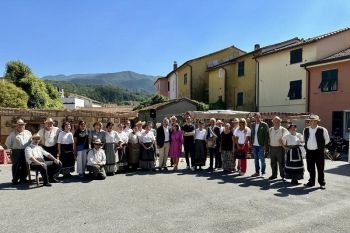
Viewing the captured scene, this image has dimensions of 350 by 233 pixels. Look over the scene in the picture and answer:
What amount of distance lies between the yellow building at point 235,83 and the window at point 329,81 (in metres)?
7.66

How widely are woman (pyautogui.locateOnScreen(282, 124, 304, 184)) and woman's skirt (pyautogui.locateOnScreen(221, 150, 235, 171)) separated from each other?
1947 millimetres

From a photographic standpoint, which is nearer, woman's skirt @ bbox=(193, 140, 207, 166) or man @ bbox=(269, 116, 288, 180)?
man @ bbox=(269, 116, 288, 180)

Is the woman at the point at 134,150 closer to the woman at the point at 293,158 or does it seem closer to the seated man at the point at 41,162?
the seated man at the point at 41,162

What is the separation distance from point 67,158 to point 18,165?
1.28 metres

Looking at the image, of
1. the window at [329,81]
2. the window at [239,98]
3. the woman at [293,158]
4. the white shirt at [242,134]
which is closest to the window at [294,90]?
the window at [329,81]

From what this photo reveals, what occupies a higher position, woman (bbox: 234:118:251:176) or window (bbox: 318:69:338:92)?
window (bbox: 318:69:338:92)

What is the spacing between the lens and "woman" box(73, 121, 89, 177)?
1001 cm

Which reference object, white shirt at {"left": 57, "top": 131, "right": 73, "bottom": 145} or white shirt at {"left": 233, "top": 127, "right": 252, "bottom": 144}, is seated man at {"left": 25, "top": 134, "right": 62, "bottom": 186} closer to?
white shirt at {"left": 57, "top": 131, "right": 73, "bottom": 145}

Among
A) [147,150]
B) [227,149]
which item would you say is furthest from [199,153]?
[147,150]

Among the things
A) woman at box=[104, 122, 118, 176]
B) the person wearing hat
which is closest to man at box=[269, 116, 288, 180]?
woman at box=[104, 122, 118, 176]

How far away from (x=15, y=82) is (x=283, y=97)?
64.1 feet

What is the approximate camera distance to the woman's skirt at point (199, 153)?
11352 mm

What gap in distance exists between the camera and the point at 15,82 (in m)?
25.4

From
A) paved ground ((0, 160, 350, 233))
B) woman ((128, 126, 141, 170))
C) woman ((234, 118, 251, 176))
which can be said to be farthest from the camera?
woman ((128, 126, 141, 170))
